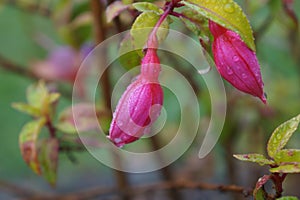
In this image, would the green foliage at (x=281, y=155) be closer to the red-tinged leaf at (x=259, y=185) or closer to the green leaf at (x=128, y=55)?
the red-tinged leaf at (x=259, y=185)

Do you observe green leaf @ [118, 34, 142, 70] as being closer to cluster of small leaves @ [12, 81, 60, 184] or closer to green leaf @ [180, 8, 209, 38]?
green leaf @ [180, 8, 209, 38]

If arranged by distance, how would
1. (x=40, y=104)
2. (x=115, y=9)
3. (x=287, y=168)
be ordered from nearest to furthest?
(x=287, y=168), (x=115, y=9), (x=40, y=104)

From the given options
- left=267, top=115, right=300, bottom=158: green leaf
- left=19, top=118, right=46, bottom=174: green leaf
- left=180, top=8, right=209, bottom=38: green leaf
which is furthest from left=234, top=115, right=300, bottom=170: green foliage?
left=19, top=118, right=46, bottom=174: green leaf

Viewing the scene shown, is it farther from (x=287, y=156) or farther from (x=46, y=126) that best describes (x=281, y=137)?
(x=46, y=126)

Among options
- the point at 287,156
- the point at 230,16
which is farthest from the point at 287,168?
the point at 230,16

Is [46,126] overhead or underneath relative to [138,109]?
underneath

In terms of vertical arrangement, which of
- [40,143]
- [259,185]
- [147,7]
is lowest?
A: [40,143]

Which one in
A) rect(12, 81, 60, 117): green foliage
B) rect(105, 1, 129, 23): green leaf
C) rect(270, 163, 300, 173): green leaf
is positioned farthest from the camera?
rect(12, 81, 60, 117): green foliage
